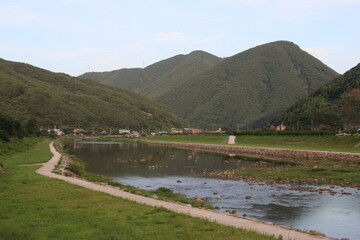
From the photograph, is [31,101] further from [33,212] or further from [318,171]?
[33,212]

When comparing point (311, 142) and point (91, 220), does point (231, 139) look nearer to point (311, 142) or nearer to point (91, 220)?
point (311, 142)

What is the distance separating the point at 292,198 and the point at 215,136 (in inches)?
3968

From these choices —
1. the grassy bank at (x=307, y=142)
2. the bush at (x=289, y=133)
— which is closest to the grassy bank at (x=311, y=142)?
the grassy bank at (x=307, y=142)

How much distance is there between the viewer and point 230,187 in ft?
104

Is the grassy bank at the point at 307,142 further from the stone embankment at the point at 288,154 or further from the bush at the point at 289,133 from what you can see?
the stone embankment at the point at 288,154

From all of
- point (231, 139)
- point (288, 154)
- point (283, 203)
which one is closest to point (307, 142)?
point (288, 154)

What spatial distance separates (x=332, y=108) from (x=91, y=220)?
132 metres

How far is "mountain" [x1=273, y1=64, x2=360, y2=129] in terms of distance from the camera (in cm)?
12450

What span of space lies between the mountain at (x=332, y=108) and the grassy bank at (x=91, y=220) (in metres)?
114

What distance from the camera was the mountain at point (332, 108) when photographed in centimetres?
12450

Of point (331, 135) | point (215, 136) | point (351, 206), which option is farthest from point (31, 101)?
point (351, 206)

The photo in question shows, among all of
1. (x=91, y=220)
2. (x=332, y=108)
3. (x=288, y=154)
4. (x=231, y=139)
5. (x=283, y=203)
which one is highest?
→ (x=332, y=108)

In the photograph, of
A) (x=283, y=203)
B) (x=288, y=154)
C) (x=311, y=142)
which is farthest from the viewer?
(x=311, y=142)

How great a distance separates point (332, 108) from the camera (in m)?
134
